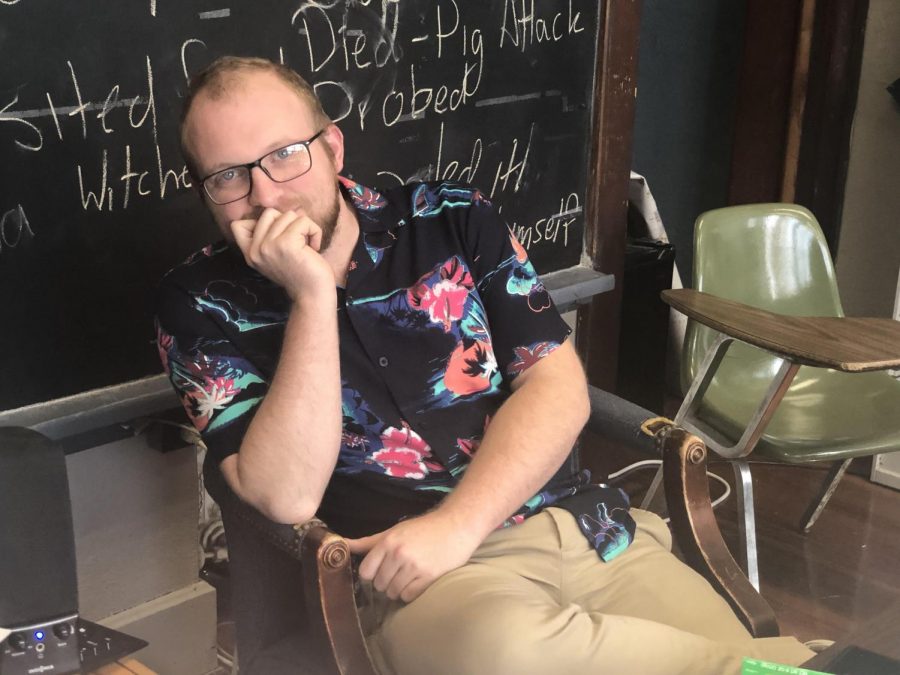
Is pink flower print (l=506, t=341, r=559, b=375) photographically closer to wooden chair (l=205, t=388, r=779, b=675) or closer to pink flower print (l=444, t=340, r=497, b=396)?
pink flower print (l=444, t=340, r=497, b=396)

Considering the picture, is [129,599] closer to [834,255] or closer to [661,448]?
[661,448]

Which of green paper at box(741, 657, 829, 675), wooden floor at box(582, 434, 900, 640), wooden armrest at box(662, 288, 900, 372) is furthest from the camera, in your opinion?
wooden floor at box(582, 434, 900, 640)

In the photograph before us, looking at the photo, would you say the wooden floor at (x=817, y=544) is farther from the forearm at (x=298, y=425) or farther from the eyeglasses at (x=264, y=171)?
the eyeglasses at (x=264, y=171)

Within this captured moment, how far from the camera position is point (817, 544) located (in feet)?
8.35

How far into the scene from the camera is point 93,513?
1758 mm

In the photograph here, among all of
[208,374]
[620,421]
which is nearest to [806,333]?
[620,421]

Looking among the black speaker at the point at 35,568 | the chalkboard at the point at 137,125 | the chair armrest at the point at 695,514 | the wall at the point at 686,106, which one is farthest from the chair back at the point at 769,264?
the black speaker at the point at 35,568

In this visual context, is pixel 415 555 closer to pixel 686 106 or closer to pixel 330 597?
pixel 330 597

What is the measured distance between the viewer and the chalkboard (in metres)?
1.49

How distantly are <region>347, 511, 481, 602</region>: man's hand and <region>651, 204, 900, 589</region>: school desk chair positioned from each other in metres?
0.82

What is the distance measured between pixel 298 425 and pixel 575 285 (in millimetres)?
1260

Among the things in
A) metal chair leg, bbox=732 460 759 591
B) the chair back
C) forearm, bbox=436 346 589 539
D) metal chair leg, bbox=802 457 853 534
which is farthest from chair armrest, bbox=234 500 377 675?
metal chair leg, bbox=802 457 853 534

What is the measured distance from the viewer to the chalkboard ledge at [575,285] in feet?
7.91

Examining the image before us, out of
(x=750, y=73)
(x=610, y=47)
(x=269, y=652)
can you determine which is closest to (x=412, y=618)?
(x=269, y=652)
